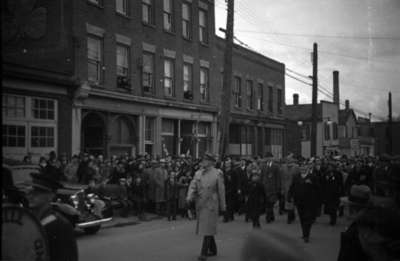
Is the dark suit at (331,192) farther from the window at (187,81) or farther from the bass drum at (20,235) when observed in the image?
the bass drum at (20,235)

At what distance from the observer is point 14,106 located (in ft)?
57.7

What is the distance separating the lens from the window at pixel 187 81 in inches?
1077

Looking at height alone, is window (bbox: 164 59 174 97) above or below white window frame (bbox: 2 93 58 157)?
above

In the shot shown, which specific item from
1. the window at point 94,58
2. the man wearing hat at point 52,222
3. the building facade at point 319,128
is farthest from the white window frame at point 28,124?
the building facade at point 319,128

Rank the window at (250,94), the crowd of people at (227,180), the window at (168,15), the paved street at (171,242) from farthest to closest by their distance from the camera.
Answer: the window at (250,94) → the window at (168,15) → the crowd of people at (227,180) → the paved street at (171,242)

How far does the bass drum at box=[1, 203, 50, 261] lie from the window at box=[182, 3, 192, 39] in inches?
981

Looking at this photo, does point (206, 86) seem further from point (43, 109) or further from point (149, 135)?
point (43, 109)

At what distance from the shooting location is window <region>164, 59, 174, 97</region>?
2578 cm

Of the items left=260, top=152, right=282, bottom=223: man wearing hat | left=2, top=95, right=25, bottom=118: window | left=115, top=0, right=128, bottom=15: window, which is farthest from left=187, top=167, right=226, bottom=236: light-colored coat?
left=115, top=0, right=128, bottom=15: window

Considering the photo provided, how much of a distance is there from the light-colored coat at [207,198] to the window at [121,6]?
14.9m

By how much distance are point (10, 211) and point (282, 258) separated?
1878mm

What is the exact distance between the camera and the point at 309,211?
1238cm

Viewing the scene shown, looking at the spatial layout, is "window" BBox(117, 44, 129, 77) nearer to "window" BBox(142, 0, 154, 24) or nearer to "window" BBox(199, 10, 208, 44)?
"window" BBox(142, 0, 154, 24)

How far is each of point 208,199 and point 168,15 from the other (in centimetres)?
1847
